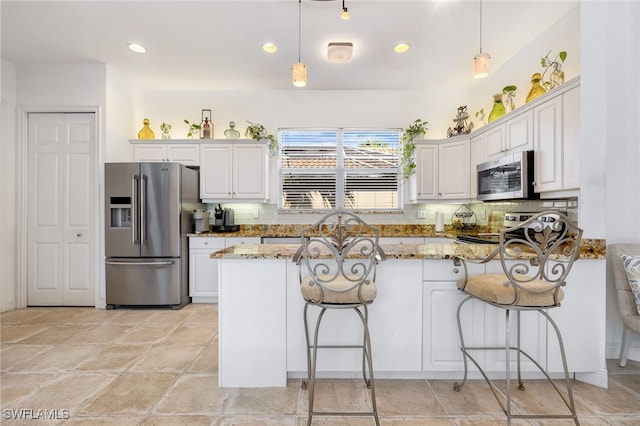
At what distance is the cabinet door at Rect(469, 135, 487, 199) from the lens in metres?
3.61

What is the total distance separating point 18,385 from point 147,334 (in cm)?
94

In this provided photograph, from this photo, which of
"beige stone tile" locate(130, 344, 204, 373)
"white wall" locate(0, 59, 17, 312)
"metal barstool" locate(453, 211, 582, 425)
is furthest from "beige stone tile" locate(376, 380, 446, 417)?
"white wall" locate(0, 59, 17, 312)

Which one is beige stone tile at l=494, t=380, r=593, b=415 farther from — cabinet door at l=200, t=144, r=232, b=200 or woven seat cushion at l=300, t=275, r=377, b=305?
cabinet door at l=200, t=144, r=232, b=200

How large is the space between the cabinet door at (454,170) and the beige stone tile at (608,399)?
2420 millimetres

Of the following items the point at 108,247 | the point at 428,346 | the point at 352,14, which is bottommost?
the point at 428,346

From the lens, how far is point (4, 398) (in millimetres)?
1884

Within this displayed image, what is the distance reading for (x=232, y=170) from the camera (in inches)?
164

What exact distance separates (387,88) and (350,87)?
54 cm

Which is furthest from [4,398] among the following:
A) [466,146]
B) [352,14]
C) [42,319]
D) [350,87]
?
[466,146]

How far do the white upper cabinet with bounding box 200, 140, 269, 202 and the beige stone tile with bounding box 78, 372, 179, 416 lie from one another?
96.9 inches

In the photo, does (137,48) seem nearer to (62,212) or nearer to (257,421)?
(62,212)

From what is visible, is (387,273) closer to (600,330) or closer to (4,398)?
(600,330)

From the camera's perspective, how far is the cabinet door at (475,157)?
3.61m

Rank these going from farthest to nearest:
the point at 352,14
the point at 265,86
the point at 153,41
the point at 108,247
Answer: the point at 265,86, the point at 108,247, the point at 153,41, the point at 352,14
